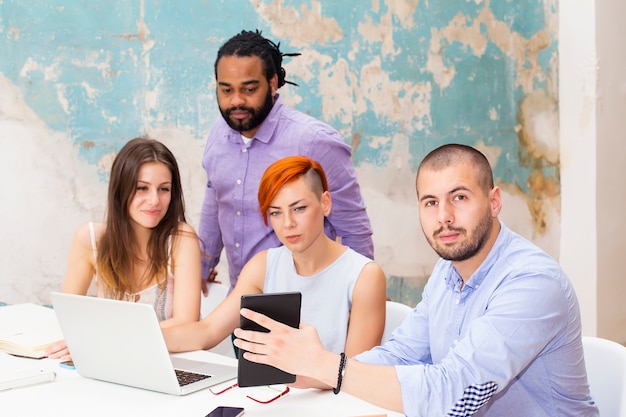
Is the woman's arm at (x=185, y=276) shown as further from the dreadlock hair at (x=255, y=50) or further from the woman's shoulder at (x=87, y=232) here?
the dreadlock hair at (x=255, y=50)

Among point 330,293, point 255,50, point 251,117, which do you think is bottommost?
point 330,293

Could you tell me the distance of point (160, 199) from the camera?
2643mm

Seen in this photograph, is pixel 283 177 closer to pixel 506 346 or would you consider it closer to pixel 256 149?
pixel 256 149

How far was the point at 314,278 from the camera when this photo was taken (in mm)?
2357

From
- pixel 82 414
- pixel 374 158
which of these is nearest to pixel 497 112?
pixel 374 158

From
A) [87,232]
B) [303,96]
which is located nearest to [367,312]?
[87,232]

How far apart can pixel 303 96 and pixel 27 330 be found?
7.20 feet

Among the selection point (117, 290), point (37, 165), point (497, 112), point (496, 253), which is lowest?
point (117, 290)

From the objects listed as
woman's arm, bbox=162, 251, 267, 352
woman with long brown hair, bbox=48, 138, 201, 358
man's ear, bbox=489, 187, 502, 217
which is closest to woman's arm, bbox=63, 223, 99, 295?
woman with long brown hair, bbox=48, 138, 201, 358

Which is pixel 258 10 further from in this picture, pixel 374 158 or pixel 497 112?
pixel 497 112

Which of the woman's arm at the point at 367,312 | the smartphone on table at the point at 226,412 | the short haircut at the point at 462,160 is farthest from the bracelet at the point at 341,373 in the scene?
the woman's arm at the point at 367,312

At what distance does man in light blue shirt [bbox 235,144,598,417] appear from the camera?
1.56 metres

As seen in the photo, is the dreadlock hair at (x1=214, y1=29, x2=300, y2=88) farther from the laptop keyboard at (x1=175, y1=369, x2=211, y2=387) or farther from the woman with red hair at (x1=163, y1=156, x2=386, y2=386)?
the laptop keyboard at (x1=175, y1=369, x2=211, y2=387)

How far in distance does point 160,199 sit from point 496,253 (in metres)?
1.32
